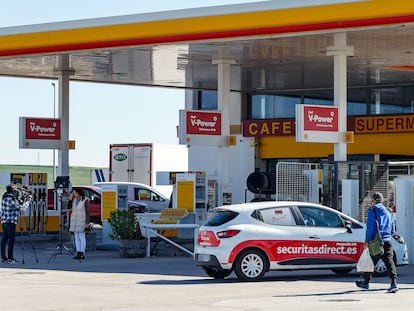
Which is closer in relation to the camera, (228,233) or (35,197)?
(228,233)

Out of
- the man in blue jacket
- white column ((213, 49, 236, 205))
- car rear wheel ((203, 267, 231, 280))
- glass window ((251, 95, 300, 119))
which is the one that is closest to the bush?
white column ((213, 49, 236, 205))

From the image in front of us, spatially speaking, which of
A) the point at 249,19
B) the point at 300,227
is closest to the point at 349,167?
the point at 249,19

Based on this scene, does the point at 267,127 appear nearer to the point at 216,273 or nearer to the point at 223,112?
the point at 223,112

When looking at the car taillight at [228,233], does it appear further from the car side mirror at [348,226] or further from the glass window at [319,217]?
the car side mirror at [348,226]

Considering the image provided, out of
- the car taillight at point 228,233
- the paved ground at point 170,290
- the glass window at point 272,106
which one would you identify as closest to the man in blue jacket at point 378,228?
the paved ground at point 170,290

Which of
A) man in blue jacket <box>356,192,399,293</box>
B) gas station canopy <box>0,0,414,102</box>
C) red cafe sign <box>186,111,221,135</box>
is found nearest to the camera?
man in blue jacket <box>356,192,399,293</box>

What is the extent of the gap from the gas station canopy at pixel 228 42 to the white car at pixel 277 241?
505 centimetres

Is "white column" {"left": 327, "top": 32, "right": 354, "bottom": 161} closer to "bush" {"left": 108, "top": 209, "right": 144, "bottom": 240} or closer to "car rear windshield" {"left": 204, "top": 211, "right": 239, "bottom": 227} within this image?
"bush" {"left": 108, "top": 209, "right": 144, "bottom": 240}

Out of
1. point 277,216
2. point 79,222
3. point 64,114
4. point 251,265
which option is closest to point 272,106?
point 64,114

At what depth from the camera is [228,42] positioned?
84.7 feet

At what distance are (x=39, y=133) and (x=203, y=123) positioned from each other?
6.20 meters

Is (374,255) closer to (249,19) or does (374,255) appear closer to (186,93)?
(249,19)

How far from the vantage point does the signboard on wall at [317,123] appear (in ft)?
80.8

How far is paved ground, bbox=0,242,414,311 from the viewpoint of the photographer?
1520 centimetres
